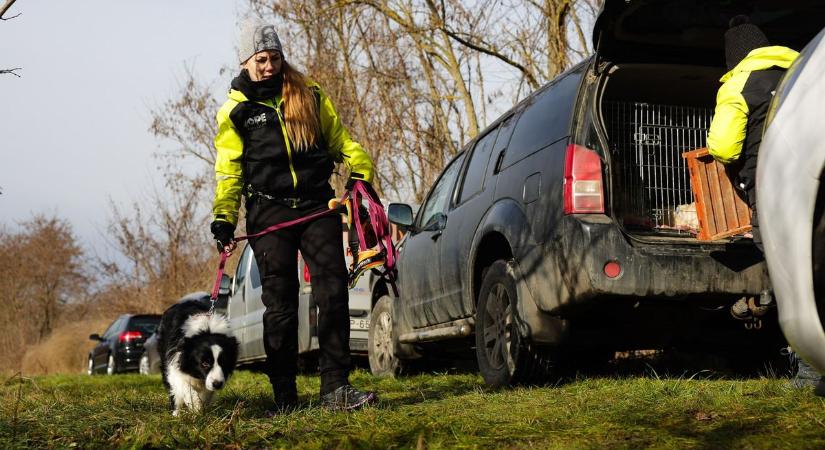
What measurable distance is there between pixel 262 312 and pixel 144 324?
11.6 meters

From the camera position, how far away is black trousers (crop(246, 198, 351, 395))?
534 cm

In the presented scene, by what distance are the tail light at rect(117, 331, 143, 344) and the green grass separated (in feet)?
55.6

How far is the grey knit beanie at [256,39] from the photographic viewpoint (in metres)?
5.30

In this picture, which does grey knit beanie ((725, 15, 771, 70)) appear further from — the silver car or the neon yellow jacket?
the silver car

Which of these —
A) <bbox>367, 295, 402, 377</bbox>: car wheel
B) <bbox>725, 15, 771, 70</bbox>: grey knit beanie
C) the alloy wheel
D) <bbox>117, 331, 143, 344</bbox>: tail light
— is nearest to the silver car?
<bbox>725, 15, 771, 70</bbox>: grey knit beanie

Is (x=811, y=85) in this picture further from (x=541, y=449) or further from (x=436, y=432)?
(x=436, y=432)

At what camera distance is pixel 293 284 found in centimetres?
544

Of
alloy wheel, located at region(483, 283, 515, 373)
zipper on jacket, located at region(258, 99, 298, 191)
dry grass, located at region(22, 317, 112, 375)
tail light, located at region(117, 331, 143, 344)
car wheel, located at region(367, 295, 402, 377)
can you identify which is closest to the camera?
zipper on jacket, located at region(258, 99, 298, 191)

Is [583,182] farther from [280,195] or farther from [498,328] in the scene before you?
[280,195]

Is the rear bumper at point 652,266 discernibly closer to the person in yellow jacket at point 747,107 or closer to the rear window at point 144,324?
the person in yellow jacket at point 747,107

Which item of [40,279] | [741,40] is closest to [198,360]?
[741,40]

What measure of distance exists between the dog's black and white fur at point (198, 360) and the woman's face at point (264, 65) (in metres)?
1.59

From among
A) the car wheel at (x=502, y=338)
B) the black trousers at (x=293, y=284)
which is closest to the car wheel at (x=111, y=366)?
the car wheel at (x=502, y=338)

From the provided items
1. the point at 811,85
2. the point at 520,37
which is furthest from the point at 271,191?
the point at 520,37
